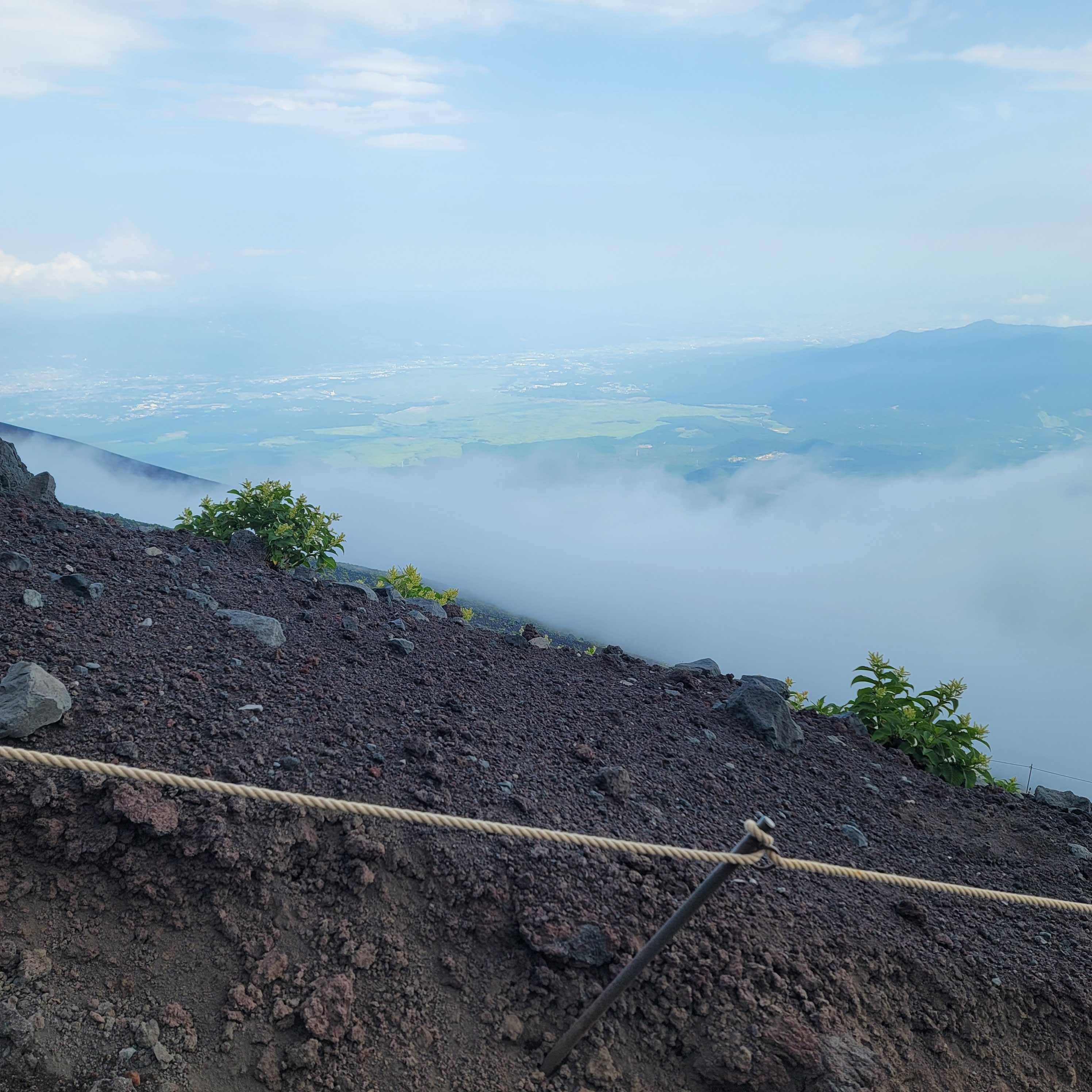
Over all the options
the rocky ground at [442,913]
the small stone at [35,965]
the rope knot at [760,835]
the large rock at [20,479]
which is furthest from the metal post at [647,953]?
the large rock at [20,479]

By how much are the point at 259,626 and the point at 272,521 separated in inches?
103

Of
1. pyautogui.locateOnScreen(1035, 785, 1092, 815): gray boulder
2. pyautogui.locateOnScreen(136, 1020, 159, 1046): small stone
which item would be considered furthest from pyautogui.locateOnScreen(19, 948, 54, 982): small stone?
pyautogui.locateOnScreen(1035, 785, 1092, 815): gray boulder

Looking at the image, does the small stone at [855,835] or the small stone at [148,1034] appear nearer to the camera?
the small stone at [148,1034]

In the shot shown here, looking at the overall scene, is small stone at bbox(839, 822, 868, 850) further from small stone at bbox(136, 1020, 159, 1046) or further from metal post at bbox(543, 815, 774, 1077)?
small stone at bbox(136, 1020, 159, 1046)

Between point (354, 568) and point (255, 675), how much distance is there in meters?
10.6

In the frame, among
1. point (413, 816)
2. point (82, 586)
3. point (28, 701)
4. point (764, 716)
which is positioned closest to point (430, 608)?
point (82, 586)

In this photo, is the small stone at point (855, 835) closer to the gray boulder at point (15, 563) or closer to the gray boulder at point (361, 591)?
the gray boulder at point (361, 591)

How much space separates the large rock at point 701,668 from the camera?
20.1 ft

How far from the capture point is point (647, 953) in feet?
7.91

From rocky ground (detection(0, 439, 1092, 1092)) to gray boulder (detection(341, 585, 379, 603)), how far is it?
1.51 metres

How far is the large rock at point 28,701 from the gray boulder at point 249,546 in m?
3.35

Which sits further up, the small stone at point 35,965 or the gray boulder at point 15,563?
the gray boulder at point 15,563

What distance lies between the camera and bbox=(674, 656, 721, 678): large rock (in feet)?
20.1

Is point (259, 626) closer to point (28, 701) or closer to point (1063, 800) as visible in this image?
point (28, 701)
